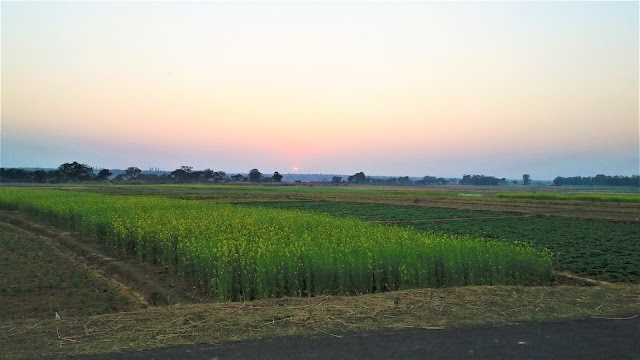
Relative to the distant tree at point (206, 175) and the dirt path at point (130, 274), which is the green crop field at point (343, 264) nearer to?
the dirt path at point (130, 274)

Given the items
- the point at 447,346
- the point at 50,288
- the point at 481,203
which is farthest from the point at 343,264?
the point at 481,203

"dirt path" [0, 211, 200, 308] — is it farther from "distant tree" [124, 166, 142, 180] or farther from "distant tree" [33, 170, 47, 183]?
"distant tree" [124, 166, 142, 180]

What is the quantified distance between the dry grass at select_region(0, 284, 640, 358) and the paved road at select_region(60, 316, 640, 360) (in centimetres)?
27

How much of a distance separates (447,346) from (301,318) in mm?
2068

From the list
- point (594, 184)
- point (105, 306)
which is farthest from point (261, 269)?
point (594, 184)

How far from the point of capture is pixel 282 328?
6.43 m

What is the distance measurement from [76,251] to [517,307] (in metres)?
15.0

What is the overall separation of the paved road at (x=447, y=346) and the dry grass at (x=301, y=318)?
0.27m

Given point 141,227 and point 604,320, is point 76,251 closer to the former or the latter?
point 141,227

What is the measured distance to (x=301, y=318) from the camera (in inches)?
268

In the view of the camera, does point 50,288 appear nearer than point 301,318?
No

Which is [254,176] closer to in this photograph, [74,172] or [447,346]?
[74,172]

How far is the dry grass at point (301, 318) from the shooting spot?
→ 5.94 meters

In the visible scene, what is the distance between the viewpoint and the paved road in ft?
17.9
